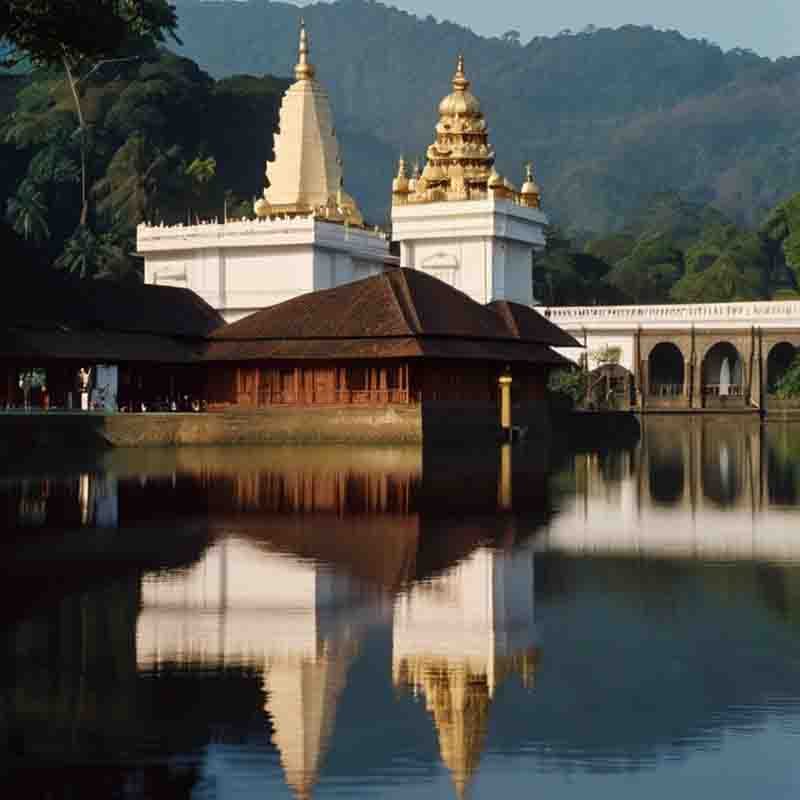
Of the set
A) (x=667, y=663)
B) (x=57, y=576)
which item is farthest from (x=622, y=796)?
(x=57, y=576)

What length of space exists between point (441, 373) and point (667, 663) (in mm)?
38379

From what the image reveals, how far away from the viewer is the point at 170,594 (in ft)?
59.7

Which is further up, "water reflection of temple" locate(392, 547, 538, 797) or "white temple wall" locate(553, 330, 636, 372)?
"white temple wall" locate(553, 330, 636, 372)

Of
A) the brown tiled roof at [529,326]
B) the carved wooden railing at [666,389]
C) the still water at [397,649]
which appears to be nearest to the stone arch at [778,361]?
the carved wooden railing at [666,389]

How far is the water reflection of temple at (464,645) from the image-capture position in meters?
12.2

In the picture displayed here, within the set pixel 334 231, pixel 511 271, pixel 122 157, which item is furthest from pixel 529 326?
pixel 122 157

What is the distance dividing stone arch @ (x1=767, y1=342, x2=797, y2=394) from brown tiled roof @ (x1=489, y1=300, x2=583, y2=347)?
38.1 m

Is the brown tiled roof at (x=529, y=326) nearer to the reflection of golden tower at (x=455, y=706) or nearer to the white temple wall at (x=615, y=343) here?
the white temple wall at (x=615, y=343)

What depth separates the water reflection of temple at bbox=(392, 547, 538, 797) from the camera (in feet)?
40.1

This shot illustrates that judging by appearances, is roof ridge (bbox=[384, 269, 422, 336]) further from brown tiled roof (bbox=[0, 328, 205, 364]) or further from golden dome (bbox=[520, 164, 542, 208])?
golden dome (bbox=[520, 164, 542, 208])

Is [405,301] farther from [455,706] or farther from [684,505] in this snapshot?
[455,706]

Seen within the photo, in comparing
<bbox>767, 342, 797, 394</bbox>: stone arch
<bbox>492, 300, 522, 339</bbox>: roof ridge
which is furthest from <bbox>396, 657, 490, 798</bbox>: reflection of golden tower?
<bbox>767, 342, 797, 394</bbox>: stone arch

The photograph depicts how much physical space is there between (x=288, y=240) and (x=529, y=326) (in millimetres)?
14452

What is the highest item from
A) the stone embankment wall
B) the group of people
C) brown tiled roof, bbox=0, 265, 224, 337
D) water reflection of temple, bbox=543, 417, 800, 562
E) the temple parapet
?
the temple parapet
